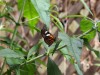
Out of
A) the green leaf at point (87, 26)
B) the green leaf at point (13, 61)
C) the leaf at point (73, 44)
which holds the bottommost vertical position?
the green leaf at point (13, 61)

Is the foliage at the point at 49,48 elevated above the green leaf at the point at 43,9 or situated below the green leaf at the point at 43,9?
below

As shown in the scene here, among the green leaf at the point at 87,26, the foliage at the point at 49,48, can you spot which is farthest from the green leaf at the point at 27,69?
the green leaf at the point at 87,26

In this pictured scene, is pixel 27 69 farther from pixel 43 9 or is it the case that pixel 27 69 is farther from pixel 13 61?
pixel 43 9

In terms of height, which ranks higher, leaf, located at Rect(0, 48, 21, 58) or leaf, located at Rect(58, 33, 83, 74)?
leaf, located at Rect(58, 33, 83, 74)

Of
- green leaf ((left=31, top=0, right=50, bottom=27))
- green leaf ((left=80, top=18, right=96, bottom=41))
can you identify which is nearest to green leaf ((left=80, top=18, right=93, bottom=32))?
green leaf ((left=80, top=18, right=96, bottom=41))

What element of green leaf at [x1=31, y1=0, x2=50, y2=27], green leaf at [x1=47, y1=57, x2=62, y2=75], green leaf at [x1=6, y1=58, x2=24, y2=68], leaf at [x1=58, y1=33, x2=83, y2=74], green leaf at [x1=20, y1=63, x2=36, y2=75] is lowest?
green leaf at [x1=20, y1=63, x2=36, y2=75]

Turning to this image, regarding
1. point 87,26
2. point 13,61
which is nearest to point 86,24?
point 87,26

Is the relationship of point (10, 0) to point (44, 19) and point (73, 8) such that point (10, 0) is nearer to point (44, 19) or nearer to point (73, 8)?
point (73, 8)

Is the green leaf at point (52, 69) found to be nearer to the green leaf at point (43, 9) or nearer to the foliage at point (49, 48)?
the foliage at point (49, 48)

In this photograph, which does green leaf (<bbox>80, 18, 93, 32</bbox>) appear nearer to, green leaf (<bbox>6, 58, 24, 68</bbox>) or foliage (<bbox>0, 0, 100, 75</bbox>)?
foliage (<bbox>0, 0, 100, 75</bbox>)
